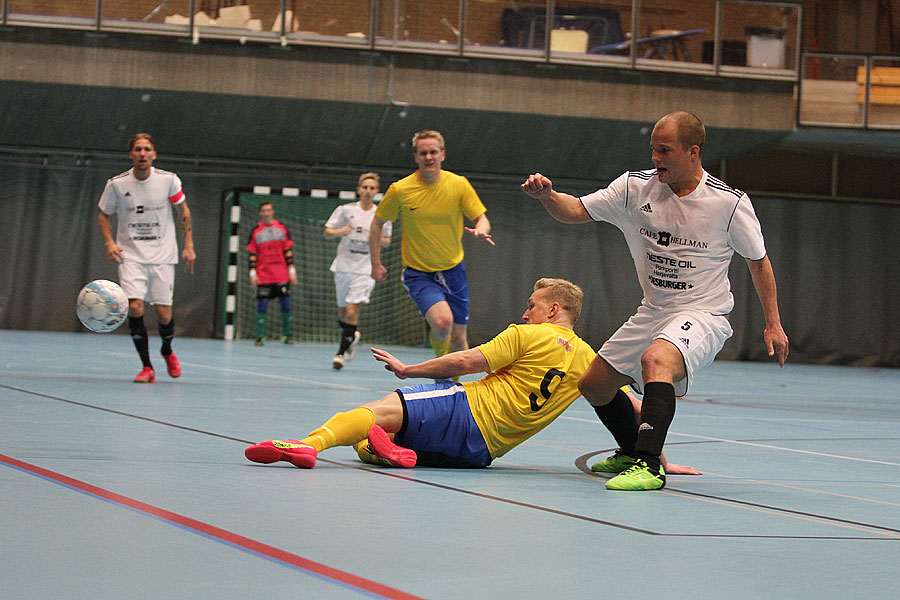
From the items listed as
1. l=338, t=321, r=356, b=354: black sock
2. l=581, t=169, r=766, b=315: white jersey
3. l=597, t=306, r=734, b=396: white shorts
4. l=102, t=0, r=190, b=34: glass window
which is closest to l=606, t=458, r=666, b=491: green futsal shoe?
l=597, t=306, r=734, b=396: white shorts

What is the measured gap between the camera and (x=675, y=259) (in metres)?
5.05

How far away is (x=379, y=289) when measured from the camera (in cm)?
2036

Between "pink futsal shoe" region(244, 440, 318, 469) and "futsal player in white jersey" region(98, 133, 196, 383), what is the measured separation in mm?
4932

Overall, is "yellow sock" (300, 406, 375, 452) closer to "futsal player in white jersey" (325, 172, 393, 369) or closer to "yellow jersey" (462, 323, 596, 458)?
"yellow jersey" (462, 323, 596, 458)

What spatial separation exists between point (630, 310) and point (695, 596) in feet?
60.6

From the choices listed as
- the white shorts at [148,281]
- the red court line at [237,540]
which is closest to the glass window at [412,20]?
the white shorts at [148,281]

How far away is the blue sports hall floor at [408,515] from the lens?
2.78 meters

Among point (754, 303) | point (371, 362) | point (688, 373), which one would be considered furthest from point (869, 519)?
point (754, 303)

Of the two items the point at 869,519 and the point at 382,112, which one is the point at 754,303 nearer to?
the point at 382,112

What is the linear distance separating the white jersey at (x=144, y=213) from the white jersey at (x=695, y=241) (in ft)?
17.8

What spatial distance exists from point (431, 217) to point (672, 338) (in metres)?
4.30

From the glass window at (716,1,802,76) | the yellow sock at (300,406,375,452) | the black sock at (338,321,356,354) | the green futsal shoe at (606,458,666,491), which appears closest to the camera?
the green futsal shoe at (606,458,666,491)

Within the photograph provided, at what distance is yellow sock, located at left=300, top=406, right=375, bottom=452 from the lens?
483 centimetres

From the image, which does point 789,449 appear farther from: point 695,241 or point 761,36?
point 761,36
